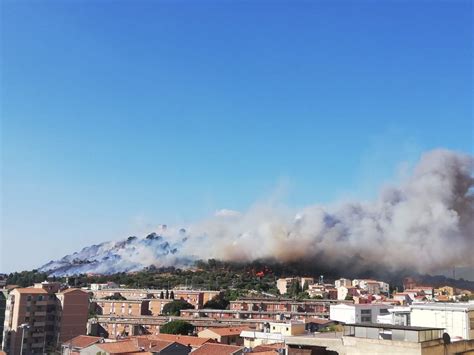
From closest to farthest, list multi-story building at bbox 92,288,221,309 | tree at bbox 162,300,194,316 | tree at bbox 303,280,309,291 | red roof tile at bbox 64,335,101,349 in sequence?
red roof tile at bbox 64,335,101,349 < tree at bbox 162,300,194,316 < multi-story building at bbox 92,288,221,309 < tree at bbox 303,280,309,291

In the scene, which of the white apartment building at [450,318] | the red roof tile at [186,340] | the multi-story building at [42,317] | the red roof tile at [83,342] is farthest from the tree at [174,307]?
the white apartment building at [450,318]

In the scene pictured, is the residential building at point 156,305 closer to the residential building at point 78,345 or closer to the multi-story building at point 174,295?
the multi-story building at point 174,295

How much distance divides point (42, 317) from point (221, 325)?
13.4 meters

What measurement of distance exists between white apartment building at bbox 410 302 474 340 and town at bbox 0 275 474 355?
3 centimetres

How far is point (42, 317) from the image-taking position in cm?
3819

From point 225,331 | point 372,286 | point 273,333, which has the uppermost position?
point 372,286

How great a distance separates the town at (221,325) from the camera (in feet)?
45.4

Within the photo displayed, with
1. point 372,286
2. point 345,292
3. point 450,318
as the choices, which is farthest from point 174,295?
point 450,318

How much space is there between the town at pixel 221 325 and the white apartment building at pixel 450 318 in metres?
0.03

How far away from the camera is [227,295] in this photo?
→ 200 feet

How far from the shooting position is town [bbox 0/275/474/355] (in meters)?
13.8

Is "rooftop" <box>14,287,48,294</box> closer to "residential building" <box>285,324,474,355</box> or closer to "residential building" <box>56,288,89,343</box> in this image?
"residential building" <box>56,288,89,343</box>

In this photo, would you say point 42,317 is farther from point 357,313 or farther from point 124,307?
point 357,313

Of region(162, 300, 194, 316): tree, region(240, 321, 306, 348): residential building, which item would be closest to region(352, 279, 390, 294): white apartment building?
region(162, 300, 194, 316): tree
